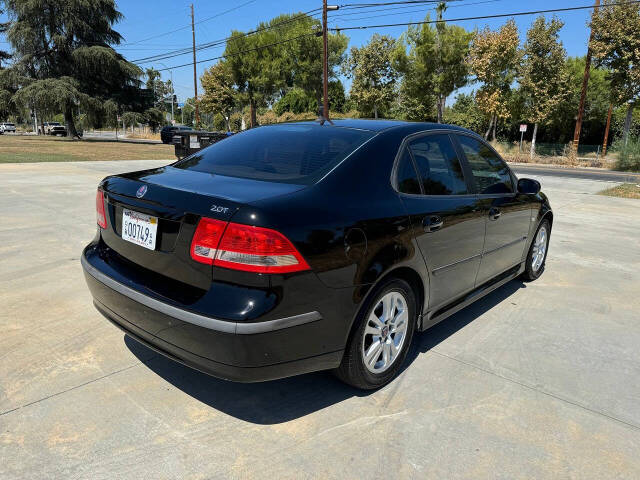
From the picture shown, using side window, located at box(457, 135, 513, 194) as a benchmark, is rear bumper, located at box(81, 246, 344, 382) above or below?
below

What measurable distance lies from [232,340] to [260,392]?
0.79m

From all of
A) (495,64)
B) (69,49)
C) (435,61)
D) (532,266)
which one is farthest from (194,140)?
(69,49)

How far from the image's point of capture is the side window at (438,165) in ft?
9.84

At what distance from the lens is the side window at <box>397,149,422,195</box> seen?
2.79 metres

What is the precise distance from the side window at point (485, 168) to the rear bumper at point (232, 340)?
6.39 feet

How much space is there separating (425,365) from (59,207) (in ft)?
22.4

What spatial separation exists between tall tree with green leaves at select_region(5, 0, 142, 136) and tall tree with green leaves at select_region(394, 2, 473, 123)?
23155 millimetres

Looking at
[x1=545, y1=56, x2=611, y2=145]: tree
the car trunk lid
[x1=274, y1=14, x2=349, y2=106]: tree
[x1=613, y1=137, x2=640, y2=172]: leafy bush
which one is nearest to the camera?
the car trunk lid

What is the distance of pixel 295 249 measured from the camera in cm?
210

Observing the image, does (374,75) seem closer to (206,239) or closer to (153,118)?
(153,118)

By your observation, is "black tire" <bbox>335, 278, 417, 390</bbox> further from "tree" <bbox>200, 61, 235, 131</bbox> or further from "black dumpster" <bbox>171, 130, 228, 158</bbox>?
"tree" <bbox>200, 61, 235, 131</bbox>

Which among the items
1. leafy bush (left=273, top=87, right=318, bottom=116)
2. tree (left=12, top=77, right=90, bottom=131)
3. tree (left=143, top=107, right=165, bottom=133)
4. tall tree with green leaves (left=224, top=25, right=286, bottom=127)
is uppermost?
tall tree with green leaves (left=224, top=25, right=286, bottom=127)

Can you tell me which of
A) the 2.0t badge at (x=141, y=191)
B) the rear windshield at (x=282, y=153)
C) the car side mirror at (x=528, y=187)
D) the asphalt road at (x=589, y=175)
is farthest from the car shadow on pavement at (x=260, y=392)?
the asphalt road at (x=589, y=175)

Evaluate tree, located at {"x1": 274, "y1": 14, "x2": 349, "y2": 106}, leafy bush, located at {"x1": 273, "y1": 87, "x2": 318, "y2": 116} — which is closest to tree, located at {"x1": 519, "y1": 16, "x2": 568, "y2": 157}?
tree, located at {"x1": 274, "y1": 14, "x2": 349, "y2": 106}
